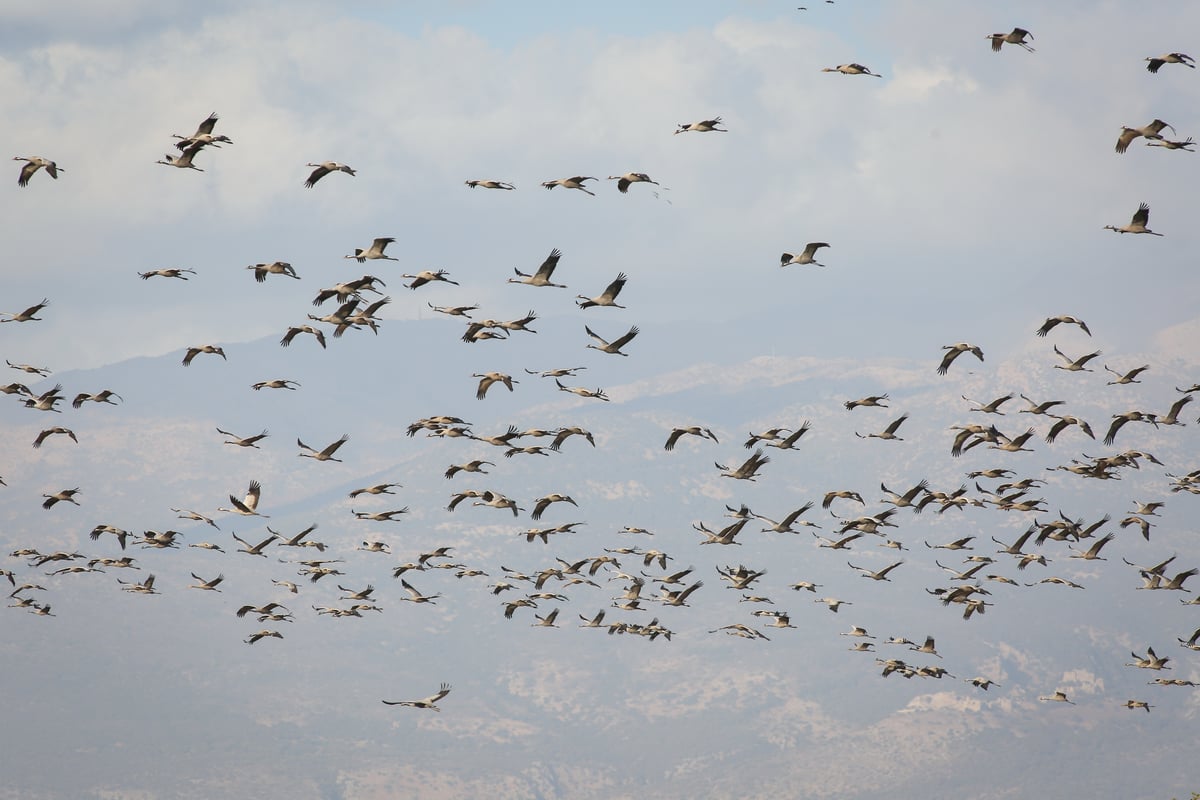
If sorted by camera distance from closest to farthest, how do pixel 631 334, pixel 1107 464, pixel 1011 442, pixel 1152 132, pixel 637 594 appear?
pixel 1152 132
pixel 631 334
pixel 1107 464
pixel 1011 442
pixel 637 594

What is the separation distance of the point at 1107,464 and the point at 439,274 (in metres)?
30.0

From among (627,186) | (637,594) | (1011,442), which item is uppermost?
(627,186)

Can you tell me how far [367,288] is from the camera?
66875mm

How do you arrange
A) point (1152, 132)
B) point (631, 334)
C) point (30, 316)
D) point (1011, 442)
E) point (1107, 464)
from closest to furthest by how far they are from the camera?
point (1152, 132) < point (631, 334) < point (30, 316) < point (1107, 464) < point (1011, 442)

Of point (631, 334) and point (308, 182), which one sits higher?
point (308, 182)

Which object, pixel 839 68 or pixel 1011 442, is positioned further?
pixel 1011 442

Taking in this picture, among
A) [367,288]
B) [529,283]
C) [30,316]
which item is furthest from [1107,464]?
[30,316]

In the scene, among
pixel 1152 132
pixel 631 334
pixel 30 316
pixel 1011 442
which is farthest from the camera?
pixel 1011 442

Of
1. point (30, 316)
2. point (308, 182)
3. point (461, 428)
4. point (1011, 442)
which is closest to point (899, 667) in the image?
point (1011, 442)

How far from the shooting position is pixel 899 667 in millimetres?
74375

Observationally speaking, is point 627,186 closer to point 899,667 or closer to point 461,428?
point 461,428

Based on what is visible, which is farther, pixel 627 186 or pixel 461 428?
pixel 461 428

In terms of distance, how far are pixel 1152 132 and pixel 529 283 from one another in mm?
23288

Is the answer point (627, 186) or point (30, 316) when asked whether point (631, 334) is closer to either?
point (627, 186)
